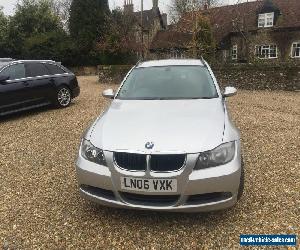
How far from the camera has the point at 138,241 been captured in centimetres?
331

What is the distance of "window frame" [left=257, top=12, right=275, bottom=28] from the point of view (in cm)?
3005

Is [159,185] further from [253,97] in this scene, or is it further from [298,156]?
[253,97]

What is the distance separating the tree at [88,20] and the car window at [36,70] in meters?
21.1

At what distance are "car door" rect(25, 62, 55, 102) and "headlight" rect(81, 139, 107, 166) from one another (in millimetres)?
6127

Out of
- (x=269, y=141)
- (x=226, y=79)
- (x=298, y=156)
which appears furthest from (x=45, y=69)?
(x=226, y=79)

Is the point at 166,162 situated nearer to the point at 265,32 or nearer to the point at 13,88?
the point at 13,88

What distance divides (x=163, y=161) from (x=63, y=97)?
25.8ft

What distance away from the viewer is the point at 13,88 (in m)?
8.60

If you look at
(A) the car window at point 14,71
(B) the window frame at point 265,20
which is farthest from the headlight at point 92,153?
(B) the window frame at point 265,20

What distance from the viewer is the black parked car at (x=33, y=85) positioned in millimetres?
8539

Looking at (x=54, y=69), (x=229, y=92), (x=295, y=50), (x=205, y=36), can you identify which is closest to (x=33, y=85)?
(x=54, y=69)

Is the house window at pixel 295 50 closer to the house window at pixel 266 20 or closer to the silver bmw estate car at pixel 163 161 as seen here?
the house window at pixel 266 20

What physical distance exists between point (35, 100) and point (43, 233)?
21.0ft

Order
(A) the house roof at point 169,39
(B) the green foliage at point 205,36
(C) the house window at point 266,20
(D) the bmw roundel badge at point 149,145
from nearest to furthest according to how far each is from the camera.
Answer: (D) the bmw roundel badge at point 149,145 < (B) the green foliage at point 205,36 < (C) the house window at point 266,20 < (A) the house roof at point 169,39
